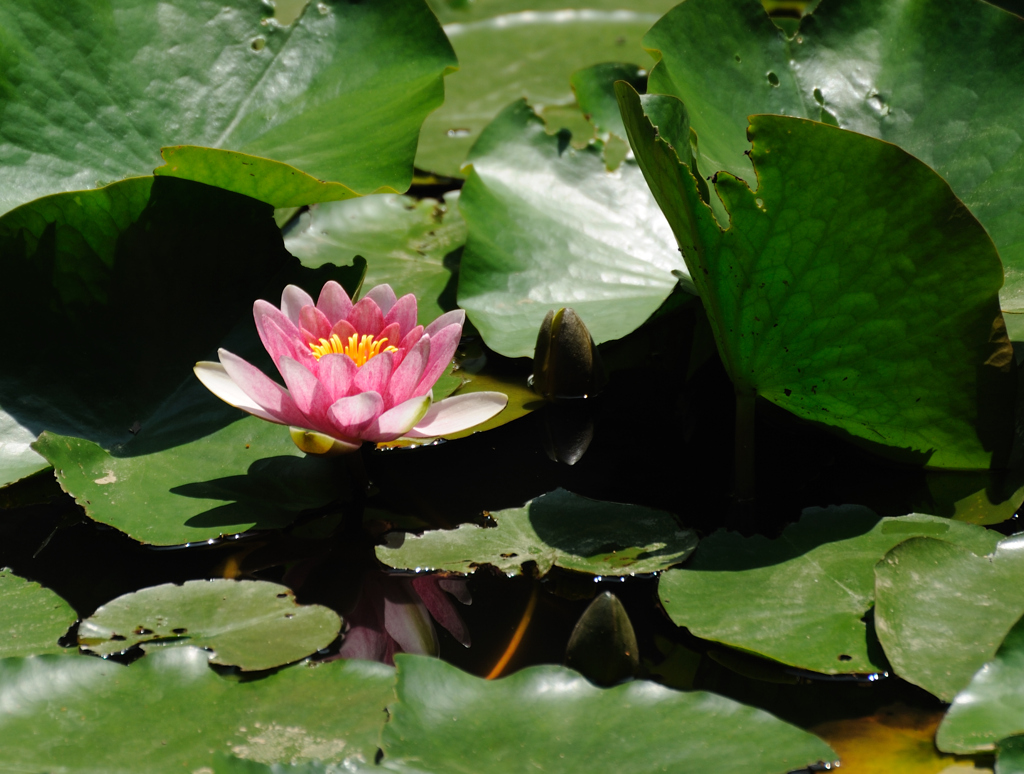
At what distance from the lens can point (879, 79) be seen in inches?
77.2

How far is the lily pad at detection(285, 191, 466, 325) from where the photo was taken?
228 cm

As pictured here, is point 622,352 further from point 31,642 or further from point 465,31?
point 465,31

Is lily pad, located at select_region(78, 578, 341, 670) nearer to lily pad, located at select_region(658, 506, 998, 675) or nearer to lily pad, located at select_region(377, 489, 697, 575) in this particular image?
lily pad, located at select_region(377, 489, 697, 575)

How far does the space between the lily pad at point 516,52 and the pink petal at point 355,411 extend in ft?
4.70

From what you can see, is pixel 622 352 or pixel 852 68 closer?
pixel 852 68

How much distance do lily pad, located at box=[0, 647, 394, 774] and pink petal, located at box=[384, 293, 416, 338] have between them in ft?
2.23

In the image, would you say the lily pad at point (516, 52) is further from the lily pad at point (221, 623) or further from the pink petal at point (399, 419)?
the lily pad at point (221, 623)

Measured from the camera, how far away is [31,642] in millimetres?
1312

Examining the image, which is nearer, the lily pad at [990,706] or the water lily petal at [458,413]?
the lily pad at [990,706]

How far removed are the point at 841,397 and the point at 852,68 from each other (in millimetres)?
885

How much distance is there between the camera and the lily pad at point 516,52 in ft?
9.82

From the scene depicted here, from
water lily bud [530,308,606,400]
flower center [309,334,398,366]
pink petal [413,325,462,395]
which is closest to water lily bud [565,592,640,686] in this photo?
pink petal [413,325,462,395]

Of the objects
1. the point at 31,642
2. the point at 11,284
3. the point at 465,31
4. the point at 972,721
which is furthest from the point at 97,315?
the point at 465,31

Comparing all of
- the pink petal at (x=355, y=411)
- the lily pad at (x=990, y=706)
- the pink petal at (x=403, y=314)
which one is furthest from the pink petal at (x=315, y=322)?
the lily pad at (x=990, y=706)
